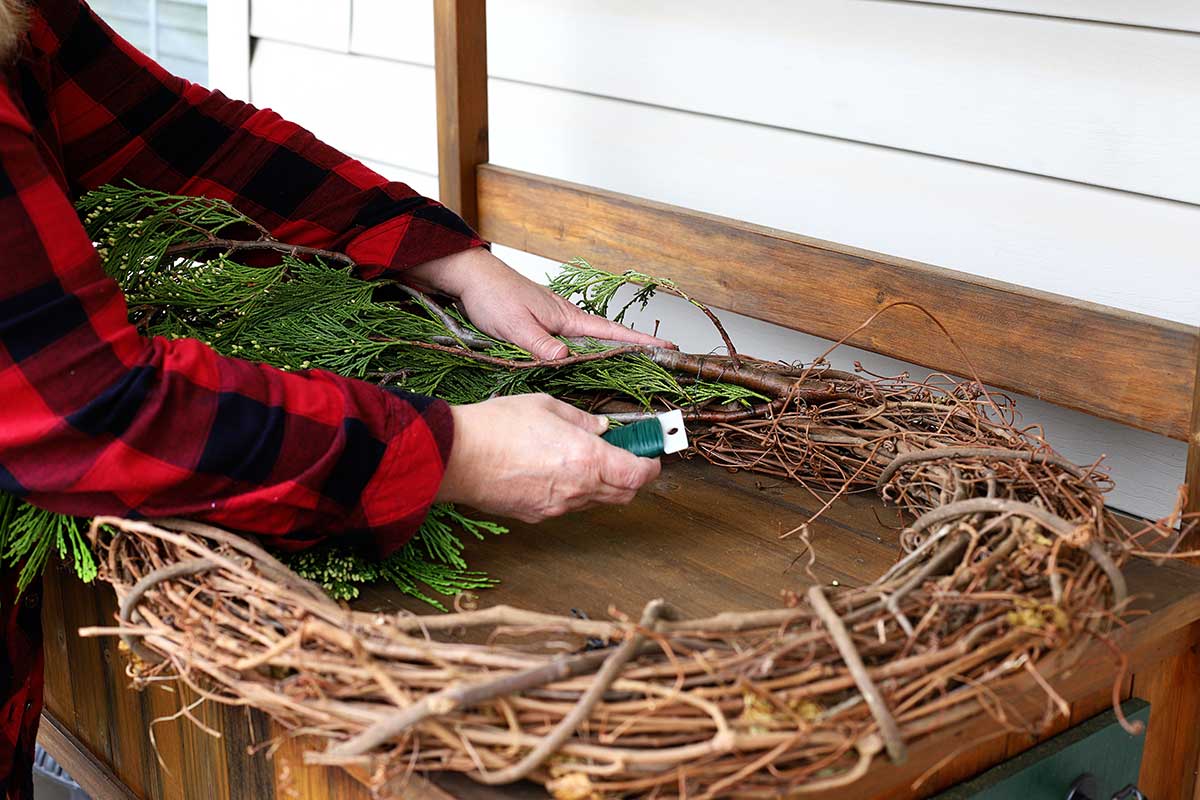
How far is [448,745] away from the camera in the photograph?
665 mm

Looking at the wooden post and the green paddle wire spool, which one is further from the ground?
the wooden post

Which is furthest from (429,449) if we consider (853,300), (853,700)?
(853,300)

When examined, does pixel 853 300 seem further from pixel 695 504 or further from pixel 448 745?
pixel 448 745

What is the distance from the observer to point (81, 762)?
50.1 inches

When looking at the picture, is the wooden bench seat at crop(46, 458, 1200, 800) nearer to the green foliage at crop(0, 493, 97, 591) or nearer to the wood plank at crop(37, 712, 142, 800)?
the wood plank at crop(37, 712, 142, 800)

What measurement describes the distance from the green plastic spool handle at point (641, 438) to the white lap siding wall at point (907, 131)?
43 cm

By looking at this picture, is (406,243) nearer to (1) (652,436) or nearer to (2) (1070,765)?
(1) (652,436)

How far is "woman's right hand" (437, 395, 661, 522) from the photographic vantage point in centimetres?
90

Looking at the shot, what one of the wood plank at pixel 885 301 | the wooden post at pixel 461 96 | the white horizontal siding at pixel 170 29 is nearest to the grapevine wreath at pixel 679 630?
the wood plank at pixel 885 301

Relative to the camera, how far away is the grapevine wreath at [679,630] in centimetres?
65

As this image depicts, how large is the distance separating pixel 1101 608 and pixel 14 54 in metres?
0.88

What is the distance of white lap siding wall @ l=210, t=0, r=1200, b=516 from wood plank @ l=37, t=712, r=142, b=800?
0.97 metres

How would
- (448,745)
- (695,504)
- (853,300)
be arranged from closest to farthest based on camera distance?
1. (448,745)
2. (695,504)
3. (853,300)

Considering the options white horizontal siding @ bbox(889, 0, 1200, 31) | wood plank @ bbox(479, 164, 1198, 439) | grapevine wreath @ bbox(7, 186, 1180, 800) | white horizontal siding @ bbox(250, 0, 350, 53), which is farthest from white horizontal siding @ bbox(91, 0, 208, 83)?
white horizontal siding @ bbox(889, 0, 1200, 31)
